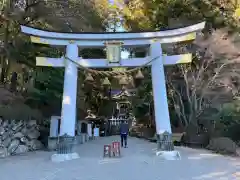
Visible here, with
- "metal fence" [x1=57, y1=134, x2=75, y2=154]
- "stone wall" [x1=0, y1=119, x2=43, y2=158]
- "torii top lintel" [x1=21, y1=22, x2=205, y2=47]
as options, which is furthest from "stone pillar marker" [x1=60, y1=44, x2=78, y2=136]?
"stone wall" [x1=0, y1=119, x2=43, y2=158]

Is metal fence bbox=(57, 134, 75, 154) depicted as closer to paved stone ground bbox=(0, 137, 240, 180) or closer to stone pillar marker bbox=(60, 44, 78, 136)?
stone pillar marker bbox=(60, 44, 78, 136)

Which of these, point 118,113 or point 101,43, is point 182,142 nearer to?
point 101,43

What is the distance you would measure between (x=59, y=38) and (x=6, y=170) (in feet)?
19.0

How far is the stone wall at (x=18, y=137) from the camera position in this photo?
1165 centimetres

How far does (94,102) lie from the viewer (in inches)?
1092

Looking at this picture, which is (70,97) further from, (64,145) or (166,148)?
(166,148)

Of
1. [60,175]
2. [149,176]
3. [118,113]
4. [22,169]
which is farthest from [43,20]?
[118,113]

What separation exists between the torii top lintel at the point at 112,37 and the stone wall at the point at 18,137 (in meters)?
4.25

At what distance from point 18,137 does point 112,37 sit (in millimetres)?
6602

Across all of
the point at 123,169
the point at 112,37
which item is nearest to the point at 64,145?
the point at 123,169

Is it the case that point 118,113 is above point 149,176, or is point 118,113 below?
above

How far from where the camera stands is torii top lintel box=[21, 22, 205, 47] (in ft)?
36.4

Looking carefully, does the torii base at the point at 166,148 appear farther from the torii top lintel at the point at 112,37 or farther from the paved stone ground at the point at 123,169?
the torii top lintel at the point at 112,37

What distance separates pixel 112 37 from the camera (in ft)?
37.1
